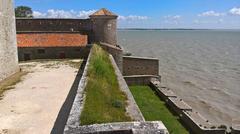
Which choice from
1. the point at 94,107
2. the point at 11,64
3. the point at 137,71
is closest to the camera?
the point at 94,107

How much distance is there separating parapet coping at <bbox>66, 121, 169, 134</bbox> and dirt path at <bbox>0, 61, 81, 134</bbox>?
342 cm

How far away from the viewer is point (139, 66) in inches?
898

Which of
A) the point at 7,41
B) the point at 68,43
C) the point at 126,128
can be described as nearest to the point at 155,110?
the point at 7,41

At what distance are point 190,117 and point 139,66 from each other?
9.14m

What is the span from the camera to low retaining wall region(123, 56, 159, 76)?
2247cm

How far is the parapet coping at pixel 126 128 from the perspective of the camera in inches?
213

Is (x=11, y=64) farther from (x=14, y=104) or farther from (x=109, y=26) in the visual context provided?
(x=109, y=26)

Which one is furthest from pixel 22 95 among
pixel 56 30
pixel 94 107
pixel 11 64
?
pixel 56 30

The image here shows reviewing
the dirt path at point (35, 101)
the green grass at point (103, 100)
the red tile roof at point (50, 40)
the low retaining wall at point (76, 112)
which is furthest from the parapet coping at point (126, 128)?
the red tile roof at point (50, 40)

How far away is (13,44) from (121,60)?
24.5ft

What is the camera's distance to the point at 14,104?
1164 cm

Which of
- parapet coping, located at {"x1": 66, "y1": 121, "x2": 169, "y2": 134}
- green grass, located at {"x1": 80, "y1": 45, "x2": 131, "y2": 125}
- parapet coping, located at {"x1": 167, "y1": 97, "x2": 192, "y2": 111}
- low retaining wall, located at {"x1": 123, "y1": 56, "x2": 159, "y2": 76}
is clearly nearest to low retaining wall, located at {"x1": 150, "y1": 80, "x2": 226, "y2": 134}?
parapet coping, located at {"x1": 167, "y1": 97, "x2": 192, "y2": 111}

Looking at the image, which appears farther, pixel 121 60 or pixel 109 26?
pixel 109 26

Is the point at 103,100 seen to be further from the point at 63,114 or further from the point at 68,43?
the point at 68,43
